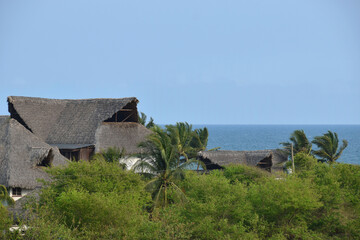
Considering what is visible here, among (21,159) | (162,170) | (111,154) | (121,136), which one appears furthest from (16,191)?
(121,136)

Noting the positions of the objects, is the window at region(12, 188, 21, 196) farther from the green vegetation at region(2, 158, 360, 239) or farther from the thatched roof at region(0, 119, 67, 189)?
the green vegetation at region(2, 158, 360, 239)

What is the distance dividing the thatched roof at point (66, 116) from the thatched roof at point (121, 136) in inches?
26.6

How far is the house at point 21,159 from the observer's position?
121 feet

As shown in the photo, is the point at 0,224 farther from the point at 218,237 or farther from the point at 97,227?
the point at 218,237

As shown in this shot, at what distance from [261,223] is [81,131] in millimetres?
23810

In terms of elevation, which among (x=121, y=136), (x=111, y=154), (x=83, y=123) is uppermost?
(x=83, y=123)

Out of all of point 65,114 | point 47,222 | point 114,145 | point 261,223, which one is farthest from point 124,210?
point 65,114

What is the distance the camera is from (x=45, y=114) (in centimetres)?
4991

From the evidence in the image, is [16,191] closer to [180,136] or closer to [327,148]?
[180,136]

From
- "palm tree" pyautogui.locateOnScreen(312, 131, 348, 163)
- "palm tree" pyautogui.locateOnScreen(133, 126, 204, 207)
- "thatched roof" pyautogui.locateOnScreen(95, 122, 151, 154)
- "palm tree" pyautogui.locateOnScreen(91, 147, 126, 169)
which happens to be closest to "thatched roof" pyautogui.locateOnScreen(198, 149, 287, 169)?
"thatched roof" pyautogui.locateOnScreen(95, 122, 151, 154)

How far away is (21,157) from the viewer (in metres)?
38.7

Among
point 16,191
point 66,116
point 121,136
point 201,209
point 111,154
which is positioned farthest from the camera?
point 66,116

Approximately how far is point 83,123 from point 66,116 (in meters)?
3.01

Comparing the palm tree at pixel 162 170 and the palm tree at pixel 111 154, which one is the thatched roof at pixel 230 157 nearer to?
the palm tree at pixel 111 154
